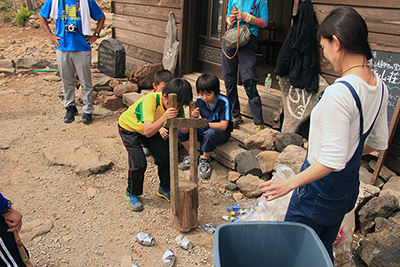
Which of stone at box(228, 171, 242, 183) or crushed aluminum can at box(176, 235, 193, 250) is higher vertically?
stone at box(228, 171, 242, 183)

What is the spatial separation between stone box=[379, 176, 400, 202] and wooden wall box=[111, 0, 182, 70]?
178 inches

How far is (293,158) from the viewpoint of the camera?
3236 mm

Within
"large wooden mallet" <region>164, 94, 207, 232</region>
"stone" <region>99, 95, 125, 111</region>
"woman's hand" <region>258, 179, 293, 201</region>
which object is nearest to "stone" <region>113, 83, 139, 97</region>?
"stone" <region>99, 95, 125, 111</region>

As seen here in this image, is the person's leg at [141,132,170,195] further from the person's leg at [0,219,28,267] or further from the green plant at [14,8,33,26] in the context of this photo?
the green plant at [14,8,33,26]

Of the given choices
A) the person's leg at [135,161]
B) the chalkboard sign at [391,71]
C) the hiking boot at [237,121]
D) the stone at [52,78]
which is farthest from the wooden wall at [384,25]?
the stone at [52,78]

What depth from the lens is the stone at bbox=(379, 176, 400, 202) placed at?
302 cm

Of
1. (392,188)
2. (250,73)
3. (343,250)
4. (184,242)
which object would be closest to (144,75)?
(250,73)

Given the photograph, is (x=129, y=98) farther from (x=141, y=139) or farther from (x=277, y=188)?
(x=277, y=188)

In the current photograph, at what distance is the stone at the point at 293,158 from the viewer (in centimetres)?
320

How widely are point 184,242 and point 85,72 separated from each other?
11.8ft

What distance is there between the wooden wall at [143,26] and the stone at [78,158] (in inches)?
125

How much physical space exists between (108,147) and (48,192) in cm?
123

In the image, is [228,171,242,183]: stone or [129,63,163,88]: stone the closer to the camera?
[228,171,242,183]: stone

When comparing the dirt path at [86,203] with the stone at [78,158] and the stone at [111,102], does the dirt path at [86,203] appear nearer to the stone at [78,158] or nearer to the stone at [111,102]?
the stone at [78,158]
